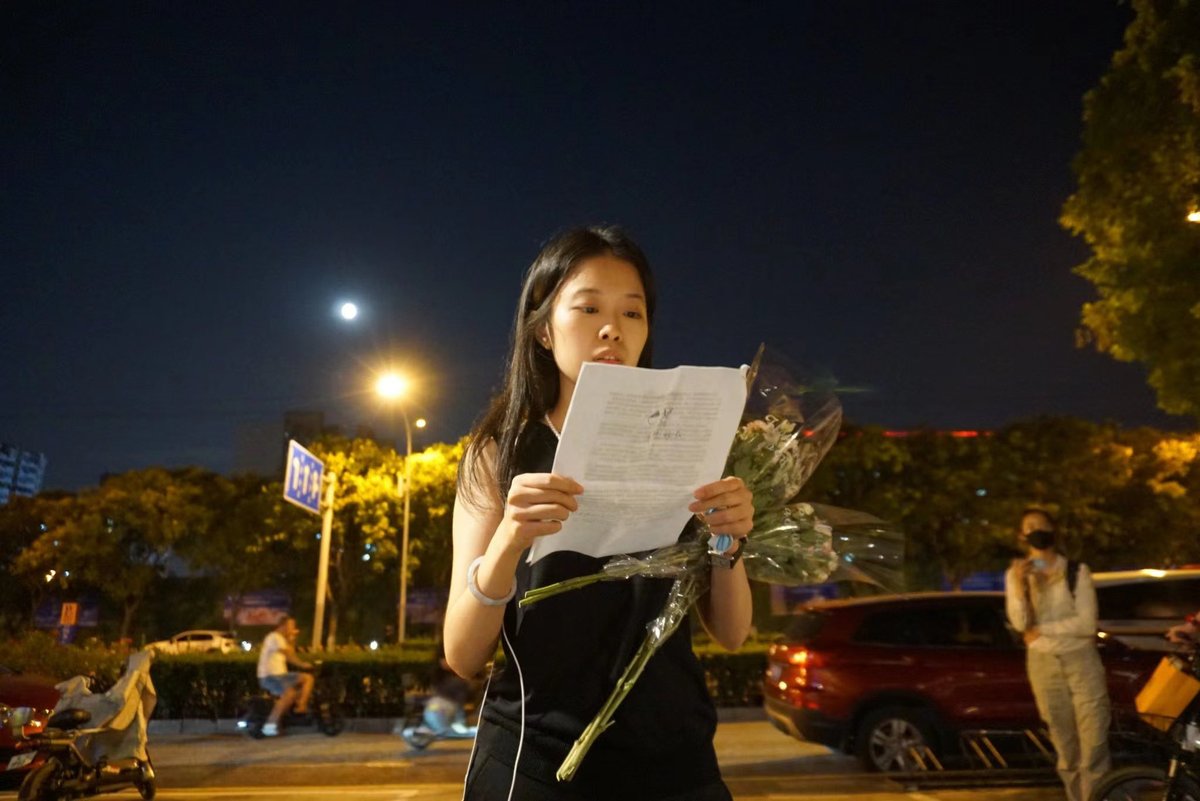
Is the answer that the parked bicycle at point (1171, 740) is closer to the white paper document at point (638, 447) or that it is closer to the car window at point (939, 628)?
the car window at point (939, 628)

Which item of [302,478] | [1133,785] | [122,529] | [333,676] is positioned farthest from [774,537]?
[122,529]

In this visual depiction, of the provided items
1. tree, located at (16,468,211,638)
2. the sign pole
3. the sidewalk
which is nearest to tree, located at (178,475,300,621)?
tree, located at (16,468,211,638)

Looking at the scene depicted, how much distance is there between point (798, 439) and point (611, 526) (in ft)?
1.85

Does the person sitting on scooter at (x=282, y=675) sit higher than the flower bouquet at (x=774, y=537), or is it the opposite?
the flower bouquet at (x=774, y=537)

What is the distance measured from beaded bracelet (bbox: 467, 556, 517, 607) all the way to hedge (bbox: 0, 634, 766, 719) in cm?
1312

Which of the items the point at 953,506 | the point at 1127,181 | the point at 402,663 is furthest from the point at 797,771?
the point at 953,506

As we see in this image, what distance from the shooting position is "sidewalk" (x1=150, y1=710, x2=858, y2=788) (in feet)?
31.6

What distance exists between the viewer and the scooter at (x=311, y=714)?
→ 41.8 feet

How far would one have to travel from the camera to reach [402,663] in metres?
14.5

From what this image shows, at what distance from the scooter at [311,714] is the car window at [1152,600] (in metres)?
9.43

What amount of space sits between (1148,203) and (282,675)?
1326 cm

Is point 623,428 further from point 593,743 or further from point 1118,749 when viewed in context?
point 1118,749

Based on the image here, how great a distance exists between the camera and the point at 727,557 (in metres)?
1.81

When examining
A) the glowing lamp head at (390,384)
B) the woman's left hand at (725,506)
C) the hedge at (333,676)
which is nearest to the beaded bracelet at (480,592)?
the woman's left hand at (725,506)
